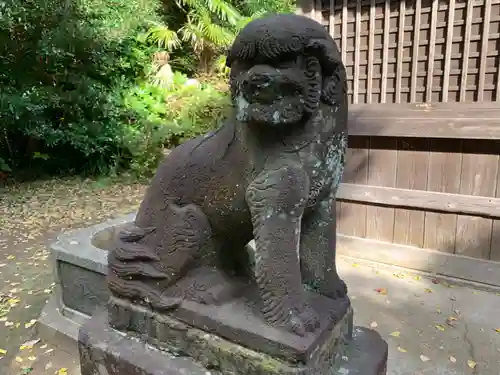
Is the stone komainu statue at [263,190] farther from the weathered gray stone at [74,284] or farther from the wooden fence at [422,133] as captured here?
the wooden fence at [422,133]

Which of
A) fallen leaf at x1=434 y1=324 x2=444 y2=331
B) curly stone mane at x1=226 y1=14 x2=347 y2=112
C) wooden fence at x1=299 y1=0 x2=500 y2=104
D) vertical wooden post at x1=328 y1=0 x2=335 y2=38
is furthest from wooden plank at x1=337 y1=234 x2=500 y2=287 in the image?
curly stone mane at x1=226 y1=14 x2=347 y2=112

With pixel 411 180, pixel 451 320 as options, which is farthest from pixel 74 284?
pixel 411 180

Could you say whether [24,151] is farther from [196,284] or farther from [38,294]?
[196,284]

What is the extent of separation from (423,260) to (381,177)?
0.81 m

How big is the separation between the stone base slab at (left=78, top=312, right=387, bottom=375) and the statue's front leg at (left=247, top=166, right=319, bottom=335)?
0.52 feet

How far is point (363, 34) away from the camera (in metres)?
3.83

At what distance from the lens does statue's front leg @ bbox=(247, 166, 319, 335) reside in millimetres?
1276

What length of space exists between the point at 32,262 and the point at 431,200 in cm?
370

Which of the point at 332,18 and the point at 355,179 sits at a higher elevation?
the point at 332,18

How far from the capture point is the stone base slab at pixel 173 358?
139 cm

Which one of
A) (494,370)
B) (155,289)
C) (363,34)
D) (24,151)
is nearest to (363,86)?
(363,34)

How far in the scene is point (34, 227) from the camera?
197 inches

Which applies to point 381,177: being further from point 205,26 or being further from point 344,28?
point 205,26

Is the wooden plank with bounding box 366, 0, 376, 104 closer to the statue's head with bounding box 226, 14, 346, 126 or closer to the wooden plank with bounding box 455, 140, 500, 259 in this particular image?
the wooden plank with bounding box 455, 140, 500, 259
